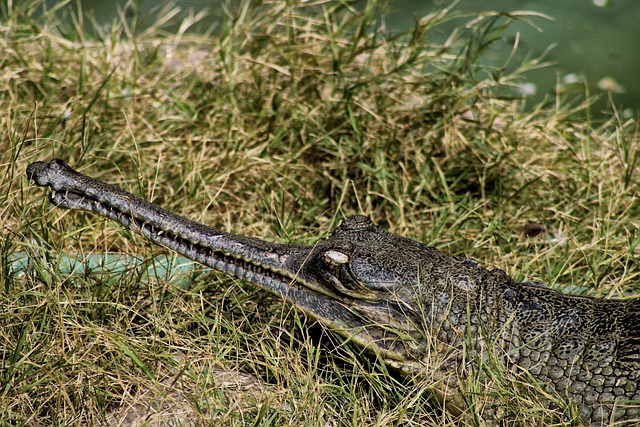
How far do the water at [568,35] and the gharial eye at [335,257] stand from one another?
4201 millimetres

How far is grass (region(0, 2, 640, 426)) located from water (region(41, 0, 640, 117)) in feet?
6.39

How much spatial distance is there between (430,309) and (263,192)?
1.69m

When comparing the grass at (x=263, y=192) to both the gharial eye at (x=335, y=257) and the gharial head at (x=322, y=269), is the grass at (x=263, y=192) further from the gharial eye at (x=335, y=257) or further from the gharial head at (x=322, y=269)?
the gharial eye at (x=335, y=257)

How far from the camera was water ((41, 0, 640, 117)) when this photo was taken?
720cm

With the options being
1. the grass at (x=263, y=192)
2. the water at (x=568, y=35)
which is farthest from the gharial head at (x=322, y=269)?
the water at (x=568, y=35)

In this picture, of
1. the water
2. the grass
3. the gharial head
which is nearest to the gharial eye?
the gharial head

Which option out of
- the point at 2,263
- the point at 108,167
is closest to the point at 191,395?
the point at 2,263

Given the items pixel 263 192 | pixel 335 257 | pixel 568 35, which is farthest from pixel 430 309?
pixel 568 35

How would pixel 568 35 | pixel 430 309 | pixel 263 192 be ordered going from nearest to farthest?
pixel 430 309 < pixel 263 192 < pixel 568 35

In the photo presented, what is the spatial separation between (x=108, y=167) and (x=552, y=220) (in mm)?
2623

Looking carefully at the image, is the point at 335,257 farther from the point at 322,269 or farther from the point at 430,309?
the point at 430,309

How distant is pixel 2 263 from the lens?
3.35 meters

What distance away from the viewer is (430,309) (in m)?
3.11

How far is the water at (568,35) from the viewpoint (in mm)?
7199
